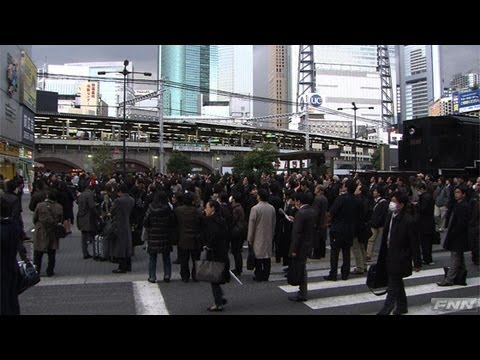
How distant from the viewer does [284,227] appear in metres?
9.36

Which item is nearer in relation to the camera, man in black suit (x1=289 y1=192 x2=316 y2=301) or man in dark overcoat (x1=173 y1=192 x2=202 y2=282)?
man in black suit (x1=289 y1=192 x2=316 y2=301)

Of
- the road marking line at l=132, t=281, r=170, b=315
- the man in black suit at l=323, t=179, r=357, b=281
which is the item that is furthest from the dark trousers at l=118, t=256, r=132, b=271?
the man in black suit at l=323, t=179, r=357, b=281

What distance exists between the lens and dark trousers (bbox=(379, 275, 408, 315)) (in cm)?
609

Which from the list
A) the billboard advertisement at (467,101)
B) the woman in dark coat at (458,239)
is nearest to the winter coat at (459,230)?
the woman in dark coat at (458,239)

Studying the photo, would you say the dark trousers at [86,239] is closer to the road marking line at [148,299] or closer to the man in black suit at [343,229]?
the road marking line at [148,299]

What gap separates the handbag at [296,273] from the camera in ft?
23.1

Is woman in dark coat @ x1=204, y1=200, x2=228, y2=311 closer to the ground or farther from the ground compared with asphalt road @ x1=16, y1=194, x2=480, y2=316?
farther from the ground

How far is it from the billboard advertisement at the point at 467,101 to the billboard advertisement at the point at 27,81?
1582 inches

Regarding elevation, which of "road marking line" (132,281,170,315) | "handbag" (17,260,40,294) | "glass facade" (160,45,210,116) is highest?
"glass facade" (160,45,210,116)

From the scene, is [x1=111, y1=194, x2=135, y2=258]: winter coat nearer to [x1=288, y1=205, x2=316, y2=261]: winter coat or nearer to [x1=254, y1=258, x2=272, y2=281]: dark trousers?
[x1=254, y1=258, x2=272, y2=281]: dark trousers

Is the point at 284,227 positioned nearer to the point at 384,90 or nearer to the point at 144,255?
the point at 144,255

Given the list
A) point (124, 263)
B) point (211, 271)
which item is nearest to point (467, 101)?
point (124, 263)

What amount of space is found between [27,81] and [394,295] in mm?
36367
